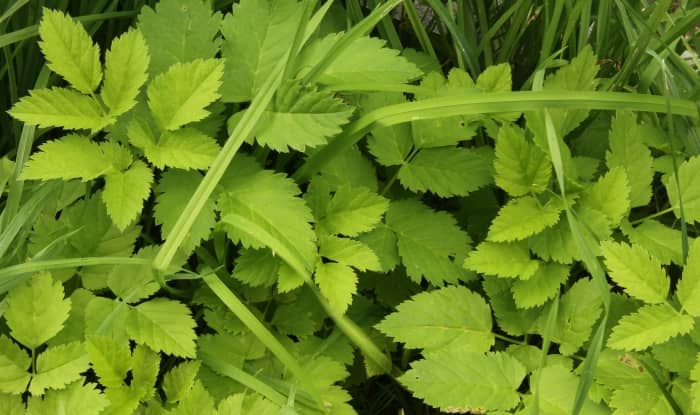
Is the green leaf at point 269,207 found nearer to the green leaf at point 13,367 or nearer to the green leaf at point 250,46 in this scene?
the green leaf at point 250,46

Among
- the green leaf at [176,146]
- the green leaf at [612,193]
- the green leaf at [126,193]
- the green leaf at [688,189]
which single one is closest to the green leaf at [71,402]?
the green leaf at [126,193]

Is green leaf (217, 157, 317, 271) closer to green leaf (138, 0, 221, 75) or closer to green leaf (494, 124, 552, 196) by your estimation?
green leaf (138, 0, 221, 75)

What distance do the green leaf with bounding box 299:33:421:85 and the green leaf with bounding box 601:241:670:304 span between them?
0.49m

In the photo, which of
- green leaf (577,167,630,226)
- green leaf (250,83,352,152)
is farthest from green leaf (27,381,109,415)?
green leaf (577,167,630,226)

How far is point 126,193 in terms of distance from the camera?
120 cm

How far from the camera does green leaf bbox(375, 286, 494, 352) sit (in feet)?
4.15

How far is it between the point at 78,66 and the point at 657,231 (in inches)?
44.3

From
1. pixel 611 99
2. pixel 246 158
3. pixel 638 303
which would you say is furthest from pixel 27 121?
pixel 638 303

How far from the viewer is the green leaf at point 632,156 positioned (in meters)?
1.34

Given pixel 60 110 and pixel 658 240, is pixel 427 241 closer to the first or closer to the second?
pixel 658 240

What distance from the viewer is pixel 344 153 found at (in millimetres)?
1398

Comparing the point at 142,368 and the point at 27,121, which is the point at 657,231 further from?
the point at 27,121

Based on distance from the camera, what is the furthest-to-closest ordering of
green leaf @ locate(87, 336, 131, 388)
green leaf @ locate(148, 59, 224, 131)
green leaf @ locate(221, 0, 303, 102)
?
1. green leaf @ locate(221, 0, 303, 102)
2. green leaf @ locate(148, 59, 224, 131)
3. green leaf @ locate(87, 336, 131, 388)

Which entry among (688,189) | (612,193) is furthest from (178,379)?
(688,189)
